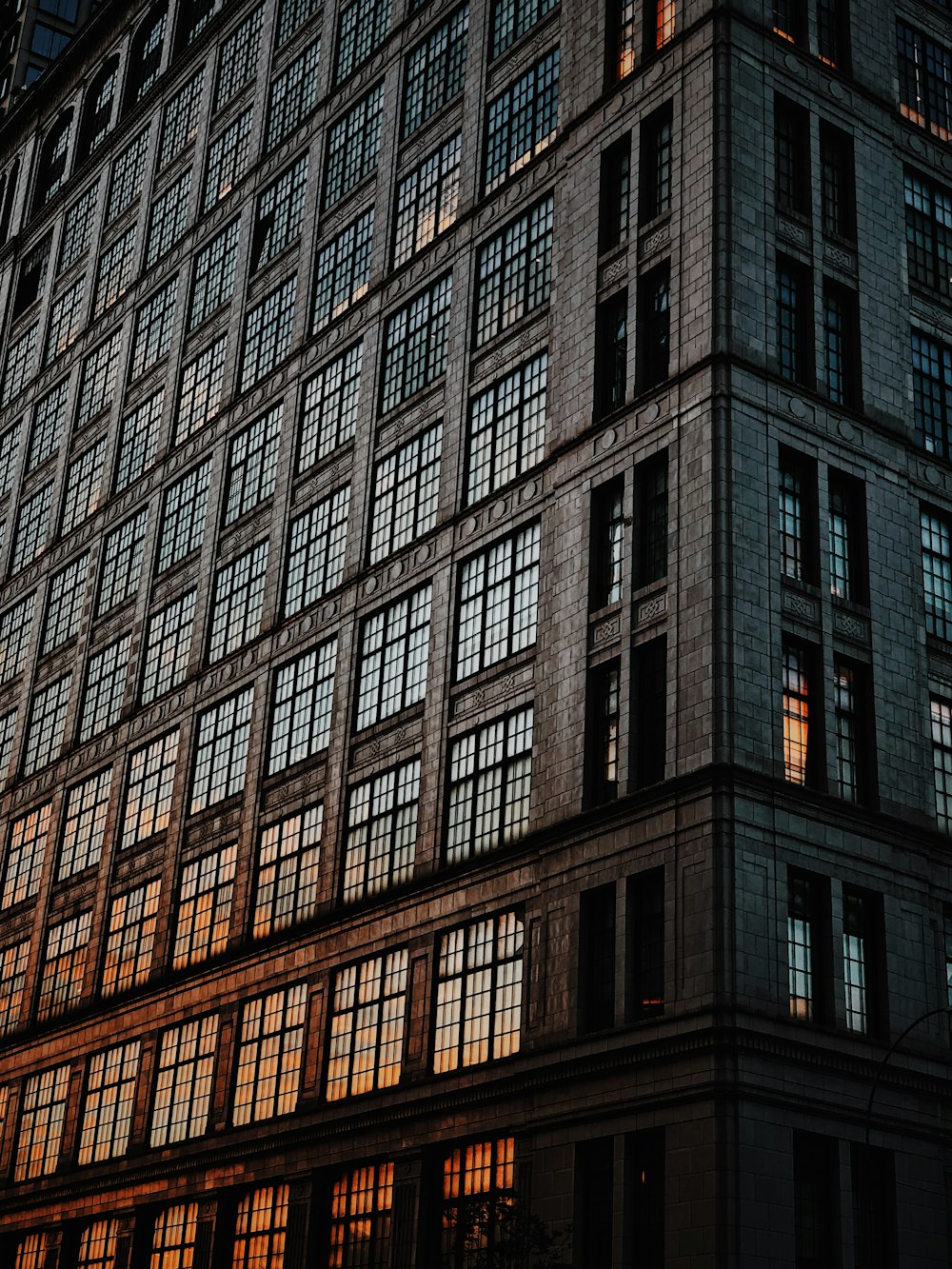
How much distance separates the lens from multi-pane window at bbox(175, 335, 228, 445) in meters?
73.8

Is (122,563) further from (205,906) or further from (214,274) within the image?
(205,906)

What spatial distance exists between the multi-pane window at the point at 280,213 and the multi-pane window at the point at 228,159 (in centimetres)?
344

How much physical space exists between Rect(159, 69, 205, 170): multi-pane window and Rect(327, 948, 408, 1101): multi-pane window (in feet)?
151

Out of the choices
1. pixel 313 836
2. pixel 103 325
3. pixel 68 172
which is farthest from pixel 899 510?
pixel 68 172

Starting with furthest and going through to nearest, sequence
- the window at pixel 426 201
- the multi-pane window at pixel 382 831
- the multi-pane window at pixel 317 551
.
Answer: the multi-pane window at pixel 317 551 < the window at pixel 426 201 < the multi-pane window at pixel 382 831

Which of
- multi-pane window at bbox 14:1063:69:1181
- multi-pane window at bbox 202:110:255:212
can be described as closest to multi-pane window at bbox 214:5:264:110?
multi-pane window at bbox 202:110:255:212

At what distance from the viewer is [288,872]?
193ft

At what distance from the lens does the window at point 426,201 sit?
2402 inches

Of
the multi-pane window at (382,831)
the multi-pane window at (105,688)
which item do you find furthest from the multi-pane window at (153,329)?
the multi-pane window at (382,831)

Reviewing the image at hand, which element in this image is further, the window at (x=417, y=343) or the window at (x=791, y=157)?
the window at (x=417, y=343)

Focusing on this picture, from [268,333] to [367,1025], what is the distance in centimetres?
3056

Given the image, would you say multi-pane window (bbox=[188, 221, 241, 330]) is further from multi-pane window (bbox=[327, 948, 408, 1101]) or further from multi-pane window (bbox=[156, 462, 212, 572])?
multi-pane window (bbox=[327, 948, 408, 1101])

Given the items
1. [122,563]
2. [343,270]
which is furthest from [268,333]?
[122,563]

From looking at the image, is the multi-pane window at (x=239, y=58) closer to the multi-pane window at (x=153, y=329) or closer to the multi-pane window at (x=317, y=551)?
the multi-pane window at (x=153, y=329)
